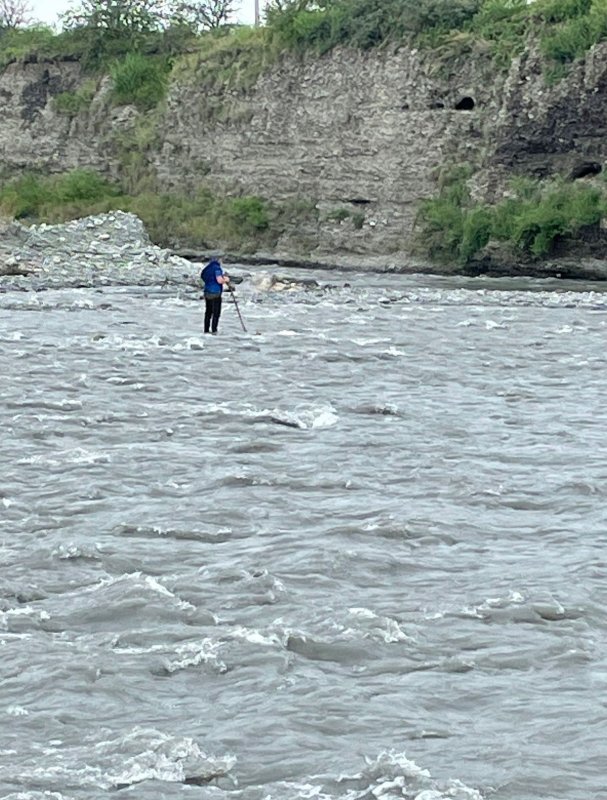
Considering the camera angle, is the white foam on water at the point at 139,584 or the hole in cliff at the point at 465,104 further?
the hole in cliff at the point at 465,104

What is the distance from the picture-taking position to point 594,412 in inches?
648

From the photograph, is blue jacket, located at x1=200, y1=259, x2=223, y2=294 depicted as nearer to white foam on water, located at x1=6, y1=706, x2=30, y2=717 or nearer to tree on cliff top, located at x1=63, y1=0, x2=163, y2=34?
white foam on water, located at x1=6, y1=706, x2=30, y2=717

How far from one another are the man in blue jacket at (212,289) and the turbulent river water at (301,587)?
13.5 feet

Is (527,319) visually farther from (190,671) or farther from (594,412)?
(190,671)

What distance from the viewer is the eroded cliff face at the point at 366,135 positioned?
4641 centimetres

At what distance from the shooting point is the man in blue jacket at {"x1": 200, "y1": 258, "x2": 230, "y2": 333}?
23.1 m

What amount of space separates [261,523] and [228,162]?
4753cm

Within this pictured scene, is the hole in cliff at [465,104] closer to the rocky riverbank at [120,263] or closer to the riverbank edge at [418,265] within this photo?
the riverbank edge at [418,265]

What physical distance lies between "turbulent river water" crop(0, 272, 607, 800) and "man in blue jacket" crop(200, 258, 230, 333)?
412cm

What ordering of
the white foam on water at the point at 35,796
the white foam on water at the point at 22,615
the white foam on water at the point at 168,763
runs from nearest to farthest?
the white foam on water at the point at 35,796 → the white foam on water at the point at 168,763 → the white foam on water at the point at 22,615

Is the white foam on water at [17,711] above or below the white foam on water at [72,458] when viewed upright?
below

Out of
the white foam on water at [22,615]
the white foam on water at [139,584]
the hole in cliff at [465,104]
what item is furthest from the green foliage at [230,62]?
the white foam on water at [22,615]

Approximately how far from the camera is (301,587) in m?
9.16

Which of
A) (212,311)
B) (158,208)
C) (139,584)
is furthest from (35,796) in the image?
(158,208)
